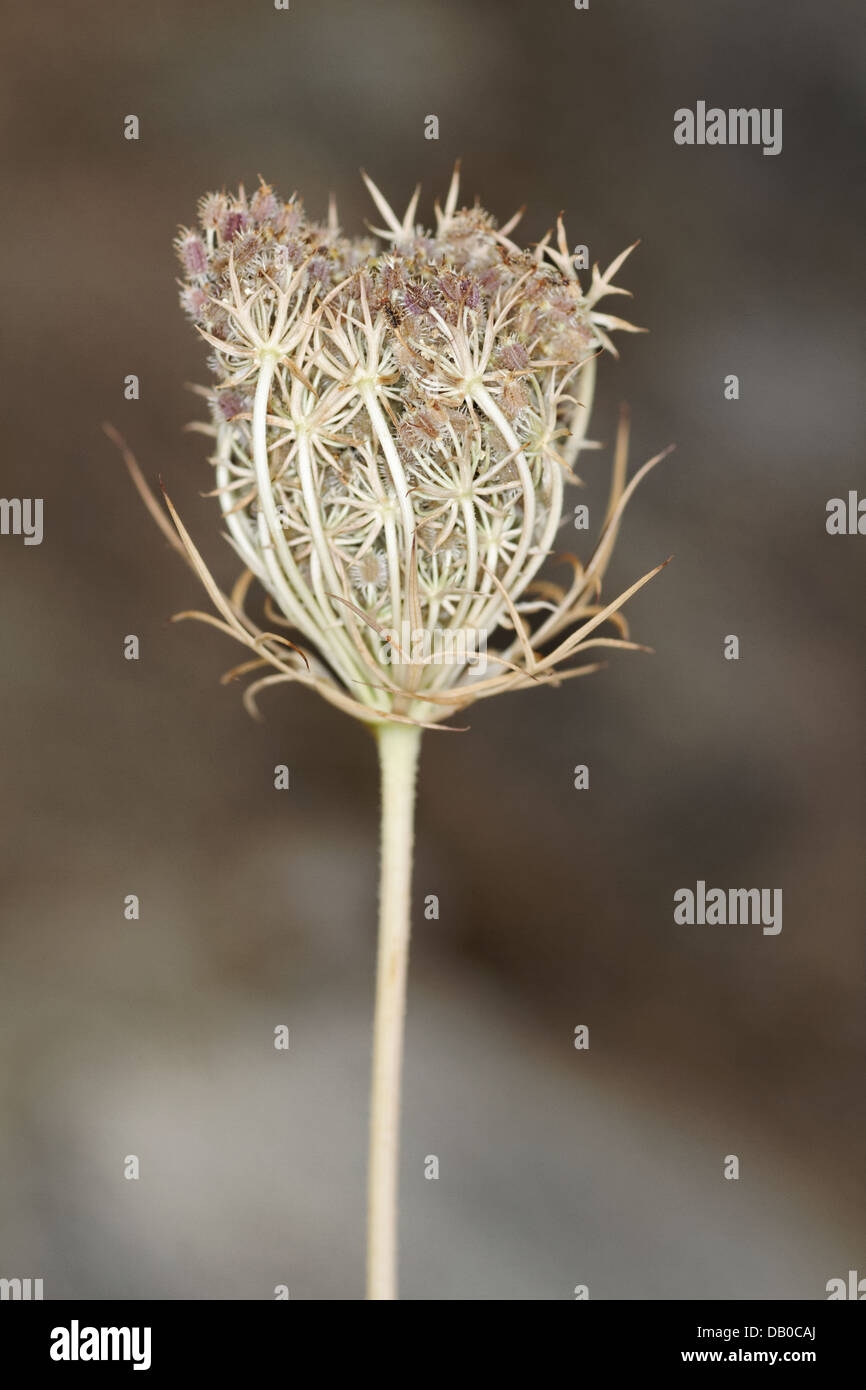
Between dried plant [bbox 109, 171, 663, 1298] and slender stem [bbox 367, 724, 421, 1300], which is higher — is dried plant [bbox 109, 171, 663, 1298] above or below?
above

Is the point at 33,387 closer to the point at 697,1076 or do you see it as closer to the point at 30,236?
the point at 30,236

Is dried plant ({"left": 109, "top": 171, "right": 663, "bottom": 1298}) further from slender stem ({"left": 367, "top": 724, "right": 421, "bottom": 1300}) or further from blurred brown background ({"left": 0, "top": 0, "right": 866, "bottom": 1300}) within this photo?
blurred brown background ({"left": 0, "top": 0, "right": 866, "bottom": 1300})

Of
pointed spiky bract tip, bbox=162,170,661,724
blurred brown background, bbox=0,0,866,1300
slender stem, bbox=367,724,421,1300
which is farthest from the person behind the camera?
blurred brown background, bbox=0,0,866,1300

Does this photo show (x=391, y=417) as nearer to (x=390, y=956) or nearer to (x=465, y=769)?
(x=390, y=956)

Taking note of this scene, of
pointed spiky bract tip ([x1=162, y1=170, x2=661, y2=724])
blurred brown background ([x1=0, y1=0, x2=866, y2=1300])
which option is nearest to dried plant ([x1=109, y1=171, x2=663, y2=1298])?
pointed spiky bract tip ([x1=162, y1=170, x2=661, y2=724])

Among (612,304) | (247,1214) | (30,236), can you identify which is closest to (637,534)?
(612,304)

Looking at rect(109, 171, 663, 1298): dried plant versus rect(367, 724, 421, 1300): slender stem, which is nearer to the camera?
rect(109, 171, 663, 1298): dried plant

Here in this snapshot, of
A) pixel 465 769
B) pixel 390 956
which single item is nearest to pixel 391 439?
pixel 390 956
